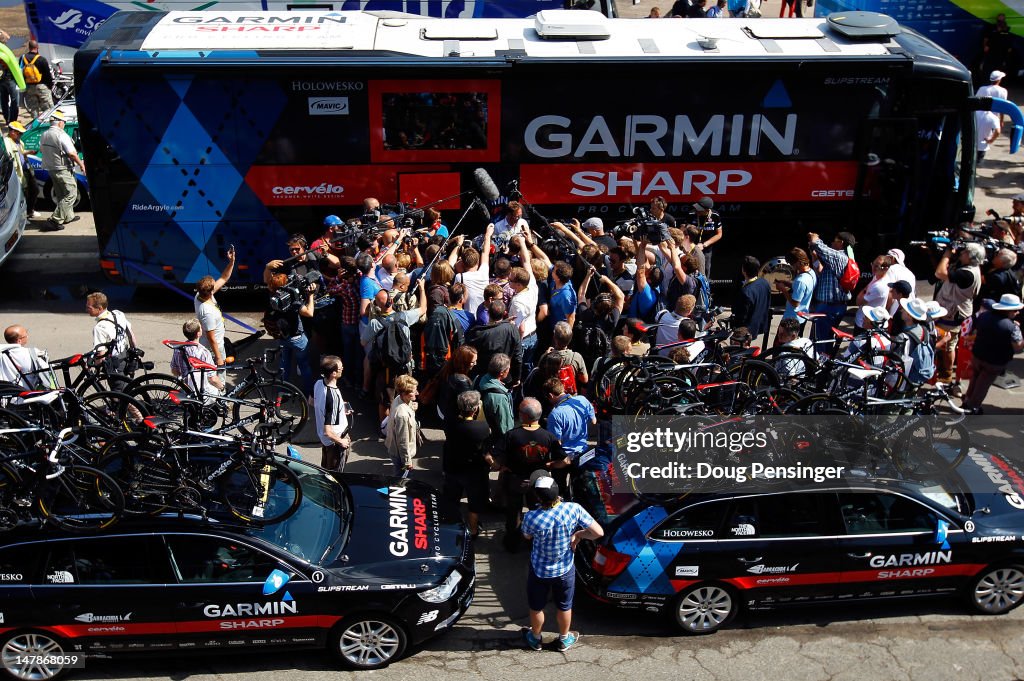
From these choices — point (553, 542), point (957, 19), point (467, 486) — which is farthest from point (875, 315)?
point (957, 19)

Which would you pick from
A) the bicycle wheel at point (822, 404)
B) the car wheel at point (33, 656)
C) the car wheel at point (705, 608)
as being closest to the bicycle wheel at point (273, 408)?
the car wheel at point (33, 656)

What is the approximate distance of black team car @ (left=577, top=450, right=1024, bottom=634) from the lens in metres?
7.80

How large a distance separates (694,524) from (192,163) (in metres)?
8.22

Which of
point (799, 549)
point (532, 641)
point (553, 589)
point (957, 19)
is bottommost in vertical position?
point (532, 641)

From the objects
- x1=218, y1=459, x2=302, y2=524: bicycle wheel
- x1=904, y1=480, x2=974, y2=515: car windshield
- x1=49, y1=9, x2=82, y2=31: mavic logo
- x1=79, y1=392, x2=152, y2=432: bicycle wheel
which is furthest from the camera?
x1=49, y1=9, x2=82, y2=31: mavic logo

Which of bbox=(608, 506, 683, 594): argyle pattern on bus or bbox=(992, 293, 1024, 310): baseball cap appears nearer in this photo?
bbox=(608, 506, 683, 594): argyle pattern on bus

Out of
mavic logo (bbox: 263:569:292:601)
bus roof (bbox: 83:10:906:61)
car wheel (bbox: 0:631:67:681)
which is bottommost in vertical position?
car wheel (bbox: 0:631:67:681)

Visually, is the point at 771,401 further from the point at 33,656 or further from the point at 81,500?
the point at 33,656

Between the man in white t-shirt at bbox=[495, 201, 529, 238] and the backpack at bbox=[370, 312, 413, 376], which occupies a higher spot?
the man in white t-shirt at bbox=[495, 201, 529, 238]

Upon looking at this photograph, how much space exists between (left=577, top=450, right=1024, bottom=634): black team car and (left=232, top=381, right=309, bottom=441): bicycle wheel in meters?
2.97

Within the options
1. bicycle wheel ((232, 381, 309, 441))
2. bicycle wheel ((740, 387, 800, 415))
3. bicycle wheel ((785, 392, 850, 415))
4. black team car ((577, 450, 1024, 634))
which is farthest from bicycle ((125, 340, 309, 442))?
bicycle wheel ((785, 392, 850, 415))

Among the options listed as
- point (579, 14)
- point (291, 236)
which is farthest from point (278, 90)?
point (579, 14)

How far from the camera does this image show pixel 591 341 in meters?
10.6

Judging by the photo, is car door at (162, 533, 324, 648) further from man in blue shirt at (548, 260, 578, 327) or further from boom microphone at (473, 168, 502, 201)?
boom microphone at (473, 168, 502, 201)
